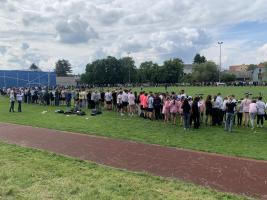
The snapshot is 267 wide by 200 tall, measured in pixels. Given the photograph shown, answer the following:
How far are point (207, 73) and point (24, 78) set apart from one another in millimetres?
64393

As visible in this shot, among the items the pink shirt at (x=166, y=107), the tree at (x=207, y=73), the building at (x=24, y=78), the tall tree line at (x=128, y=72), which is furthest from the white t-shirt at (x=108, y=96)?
the tree at (x=207, y=73)

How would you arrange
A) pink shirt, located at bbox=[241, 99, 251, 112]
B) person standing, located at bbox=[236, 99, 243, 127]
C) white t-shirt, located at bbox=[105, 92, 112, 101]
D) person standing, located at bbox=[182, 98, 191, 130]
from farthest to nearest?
white t-shirt, located at bbox=[105, 92, 112, 101]
person standing, located at bbox=[236, 99, 243, 127]
pink shirt, located at bbox=[241, 99, 251, 112]
person standing, located at bbox=[182, 98, 191, 130]

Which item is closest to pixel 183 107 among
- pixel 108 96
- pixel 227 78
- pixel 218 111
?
pixel 218 111

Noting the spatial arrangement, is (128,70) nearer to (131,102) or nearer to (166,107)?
(131,102)

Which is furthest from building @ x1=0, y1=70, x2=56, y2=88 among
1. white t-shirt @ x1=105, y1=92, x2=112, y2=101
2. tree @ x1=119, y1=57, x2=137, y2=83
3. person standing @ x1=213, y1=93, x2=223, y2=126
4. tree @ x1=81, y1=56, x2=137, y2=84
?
person standing @ x1=213, y1=93, x2=223, y2=126

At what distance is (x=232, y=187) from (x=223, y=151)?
14.6 feet

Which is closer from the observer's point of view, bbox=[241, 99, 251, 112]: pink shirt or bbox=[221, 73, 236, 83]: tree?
bbox=[241, 99, 251, 112]: pink shirt

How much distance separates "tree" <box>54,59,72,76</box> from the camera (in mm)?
177250

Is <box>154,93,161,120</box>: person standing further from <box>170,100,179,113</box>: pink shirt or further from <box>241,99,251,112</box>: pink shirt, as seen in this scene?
<box>241,99,251,112</box>: pink shirt

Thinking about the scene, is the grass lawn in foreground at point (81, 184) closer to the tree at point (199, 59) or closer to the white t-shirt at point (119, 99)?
the white t-shirt at point (119, 99)

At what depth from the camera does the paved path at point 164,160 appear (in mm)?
9500

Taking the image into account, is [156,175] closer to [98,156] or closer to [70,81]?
[98,156]

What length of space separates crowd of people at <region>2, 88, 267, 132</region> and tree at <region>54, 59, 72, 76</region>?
149059 millimetres

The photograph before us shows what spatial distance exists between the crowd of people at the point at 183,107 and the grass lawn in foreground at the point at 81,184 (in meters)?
9.35
